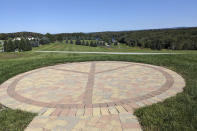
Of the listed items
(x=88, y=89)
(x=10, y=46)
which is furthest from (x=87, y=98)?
(x=10, y=46)

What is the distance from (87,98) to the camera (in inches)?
155

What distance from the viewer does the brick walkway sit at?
2758 millimetres

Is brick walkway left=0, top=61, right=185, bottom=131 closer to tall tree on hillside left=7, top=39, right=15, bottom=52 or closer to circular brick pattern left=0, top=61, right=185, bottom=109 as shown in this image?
circular brick pattern left=0, top=61, right=185, bottom=109

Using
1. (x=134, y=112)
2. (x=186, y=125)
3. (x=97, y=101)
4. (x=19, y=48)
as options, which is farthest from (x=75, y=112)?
(x=19, y=48)

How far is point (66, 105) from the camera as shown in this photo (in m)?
3.55

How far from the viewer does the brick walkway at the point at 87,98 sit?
276cm

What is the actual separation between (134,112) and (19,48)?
49186 millimetres

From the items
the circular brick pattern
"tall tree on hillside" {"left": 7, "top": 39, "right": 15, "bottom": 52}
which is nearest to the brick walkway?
the circular brick pattern

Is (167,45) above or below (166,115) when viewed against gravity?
above

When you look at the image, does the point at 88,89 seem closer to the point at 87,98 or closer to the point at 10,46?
the point at 87,98

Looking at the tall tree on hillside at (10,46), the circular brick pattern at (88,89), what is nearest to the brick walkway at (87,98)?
the circular brick pattern at (88,89)

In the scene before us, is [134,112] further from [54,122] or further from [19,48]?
[19,48]

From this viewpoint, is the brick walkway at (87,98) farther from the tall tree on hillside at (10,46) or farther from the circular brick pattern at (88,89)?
the tall tree on hillside at (10,46)

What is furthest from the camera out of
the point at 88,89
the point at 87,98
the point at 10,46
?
the point at 10,46
